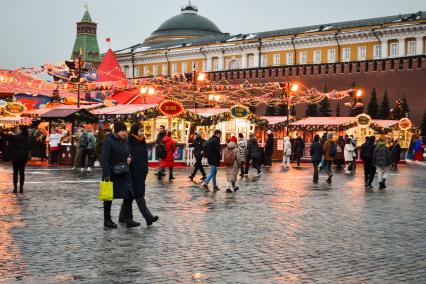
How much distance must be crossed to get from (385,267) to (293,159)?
2525 centimetres

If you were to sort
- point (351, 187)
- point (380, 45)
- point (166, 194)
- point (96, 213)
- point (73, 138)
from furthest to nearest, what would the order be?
point (380, 45), point (73, 138), point (351, 187), point (166, 194), point (96, 213)

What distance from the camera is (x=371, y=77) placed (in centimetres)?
4788

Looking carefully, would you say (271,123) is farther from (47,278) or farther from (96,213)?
(47,278)

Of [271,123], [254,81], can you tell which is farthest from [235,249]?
[254,81]

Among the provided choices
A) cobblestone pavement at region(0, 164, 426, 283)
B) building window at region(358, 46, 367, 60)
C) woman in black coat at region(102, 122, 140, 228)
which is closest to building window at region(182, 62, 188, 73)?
building window at region(358, 46, 367, 60)

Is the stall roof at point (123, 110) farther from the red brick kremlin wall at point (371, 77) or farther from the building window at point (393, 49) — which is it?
the building window at point (393, 49)

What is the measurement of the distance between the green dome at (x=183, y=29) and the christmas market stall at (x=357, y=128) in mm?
42607

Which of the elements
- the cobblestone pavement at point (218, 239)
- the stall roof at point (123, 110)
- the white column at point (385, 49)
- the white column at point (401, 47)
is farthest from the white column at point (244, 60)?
the cobblestone pavement at point (218, 239)

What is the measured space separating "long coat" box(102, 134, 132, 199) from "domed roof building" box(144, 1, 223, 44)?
231ft

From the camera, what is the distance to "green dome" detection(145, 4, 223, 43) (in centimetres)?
7938

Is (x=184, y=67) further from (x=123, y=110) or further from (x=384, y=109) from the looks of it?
(x=123, y=110)

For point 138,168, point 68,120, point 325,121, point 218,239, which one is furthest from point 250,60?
point 218,239

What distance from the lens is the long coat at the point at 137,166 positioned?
920 cm

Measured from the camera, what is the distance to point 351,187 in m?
17.0
